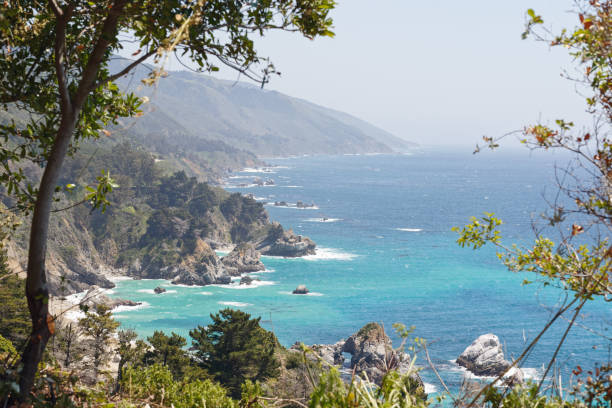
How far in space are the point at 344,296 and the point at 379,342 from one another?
1869 centimetres

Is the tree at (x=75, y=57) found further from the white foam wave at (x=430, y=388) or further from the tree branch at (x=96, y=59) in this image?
the white foam wave at (x=430, y=388)

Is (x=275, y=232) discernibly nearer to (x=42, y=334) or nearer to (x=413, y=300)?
(x=413, y=300)

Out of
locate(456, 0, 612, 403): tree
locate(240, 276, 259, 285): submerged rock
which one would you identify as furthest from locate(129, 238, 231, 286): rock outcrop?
locate(456, 0, 612, 403): tree

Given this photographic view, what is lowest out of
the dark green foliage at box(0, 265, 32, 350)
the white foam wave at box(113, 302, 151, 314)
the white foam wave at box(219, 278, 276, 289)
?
the white foam wave at box(113, 302, 151, 314)

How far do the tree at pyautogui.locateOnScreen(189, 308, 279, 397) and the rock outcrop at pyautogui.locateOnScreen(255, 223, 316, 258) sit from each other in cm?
5041

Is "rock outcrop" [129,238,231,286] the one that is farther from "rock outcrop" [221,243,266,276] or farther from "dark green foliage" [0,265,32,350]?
"dark green foliage" [0,265,32,350]

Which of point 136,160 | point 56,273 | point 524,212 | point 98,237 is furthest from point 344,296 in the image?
point 524,212

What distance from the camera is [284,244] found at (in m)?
81.9

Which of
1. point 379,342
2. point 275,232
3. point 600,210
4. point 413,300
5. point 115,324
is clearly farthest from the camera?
point 275,232

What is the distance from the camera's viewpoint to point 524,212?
379 ft

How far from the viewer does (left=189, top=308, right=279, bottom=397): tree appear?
2859 cm

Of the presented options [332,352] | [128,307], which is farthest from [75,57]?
[128,307]

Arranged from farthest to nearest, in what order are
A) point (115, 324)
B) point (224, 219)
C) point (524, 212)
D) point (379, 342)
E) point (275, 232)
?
point (524, 212) → point (224, 219) → point (275, 232) → point (379, 342) → point (115, 324)

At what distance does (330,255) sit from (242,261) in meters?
13.8
